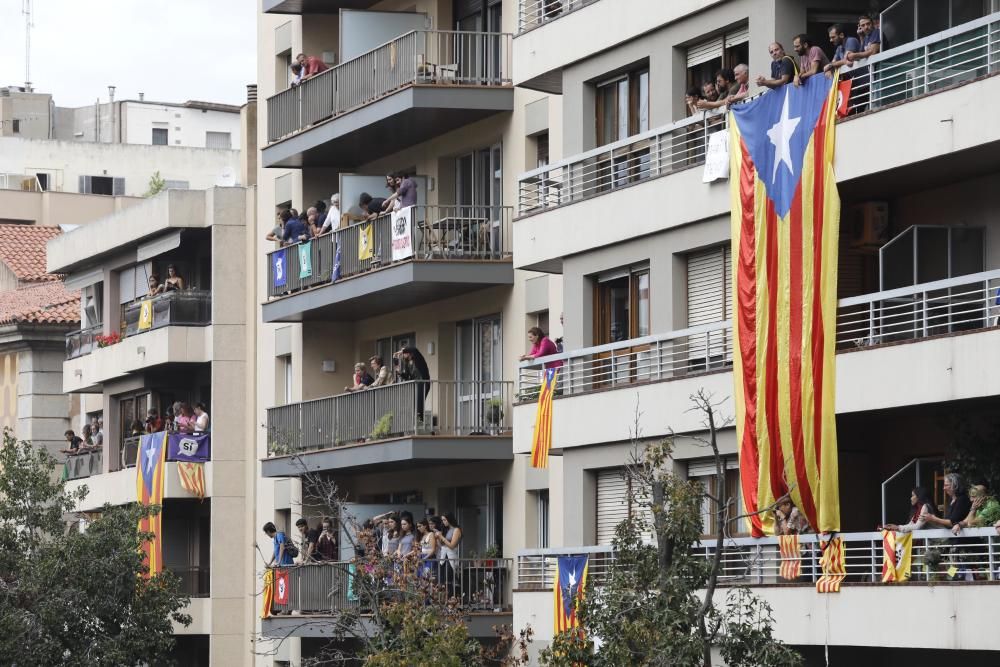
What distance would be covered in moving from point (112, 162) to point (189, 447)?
37525mm

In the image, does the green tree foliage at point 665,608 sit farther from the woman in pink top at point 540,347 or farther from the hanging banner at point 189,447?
the hanging banner at point 189,447

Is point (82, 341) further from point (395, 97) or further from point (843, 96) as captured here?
point (843, 96)

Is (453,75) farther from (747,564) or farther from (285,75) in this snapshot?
(747,564)

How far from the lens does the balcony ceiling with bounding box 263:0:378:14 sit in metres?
45.2

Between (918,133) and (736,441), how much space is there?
5220mm

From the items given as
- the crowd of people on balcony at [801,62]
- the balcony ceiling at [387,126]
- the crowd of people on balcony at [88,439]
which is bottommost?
the crowd of people on balcony at [88,439]

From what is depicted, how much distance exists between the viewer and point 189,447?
5044cm

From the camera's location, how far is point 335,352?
46.1 meters

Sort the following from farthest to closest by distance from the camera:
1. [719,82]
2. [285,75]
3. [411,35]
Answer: [285,75] < [411,35] < [719,82]

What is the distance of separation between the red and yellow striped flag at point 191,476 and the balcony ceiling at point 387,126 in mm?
7961

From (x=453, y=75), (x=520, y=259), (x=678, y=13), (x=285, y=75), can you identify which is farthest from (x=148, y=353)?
(x=678, y=13)

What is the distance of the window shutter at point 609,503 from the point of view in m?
33.0

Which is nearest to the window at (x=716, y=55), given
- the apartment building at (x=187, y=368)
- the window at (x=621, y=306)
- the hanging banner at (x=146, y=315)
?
the window at (x=621, y=306)

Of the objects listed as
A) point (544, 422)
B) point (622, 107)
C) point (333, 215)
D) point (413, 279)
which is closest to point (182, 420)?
point (333, 215)
